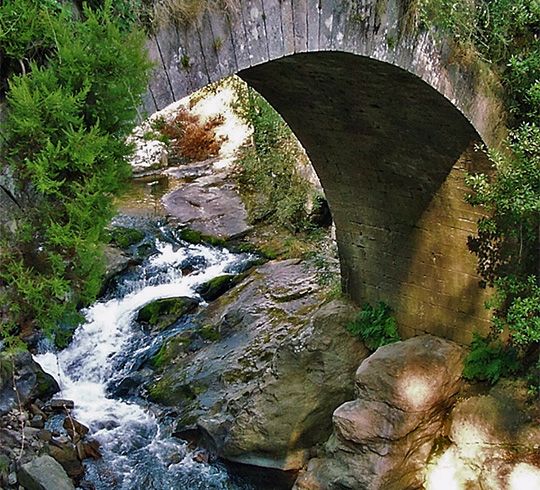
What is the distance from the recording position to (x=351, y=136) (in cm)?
557

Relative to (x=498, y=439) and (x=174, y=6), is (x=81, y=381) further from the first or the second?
(x=174, y=6)

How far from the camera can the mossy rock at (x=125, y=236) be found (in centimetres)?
958

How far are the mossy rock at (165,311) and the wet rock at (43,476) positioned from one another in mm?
2859

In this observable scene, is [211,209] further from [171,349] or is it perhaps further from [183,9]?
[183,9]

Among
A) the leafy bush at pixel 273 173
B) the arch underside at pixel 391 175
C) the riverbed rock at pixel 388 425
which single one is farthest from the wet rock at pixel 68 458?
the leafy bush at pixel 273 173

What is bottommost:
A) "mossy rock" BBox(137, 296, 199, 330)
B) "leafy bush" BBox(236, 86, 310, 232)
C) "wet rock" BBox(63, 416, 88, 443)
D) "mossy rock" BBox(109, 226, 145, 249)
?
"wet rock" BBox(63, 416, 88, 443)

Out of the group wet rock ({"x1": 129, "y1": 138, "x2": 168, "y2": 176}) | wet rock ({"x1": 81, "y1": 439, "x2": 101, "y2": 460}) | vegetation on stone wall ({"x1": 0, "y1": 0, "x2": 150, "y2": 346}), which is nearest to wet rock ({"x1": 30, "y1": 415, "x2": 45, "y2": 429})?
wet rock ({"x1": 81, "y1": 439, "x2": 101, "y2": 460})

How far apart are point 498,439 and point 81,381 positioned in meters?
4.44

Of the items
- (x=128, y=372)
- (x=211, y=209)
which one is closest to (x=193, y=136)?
(x=211, y=209)

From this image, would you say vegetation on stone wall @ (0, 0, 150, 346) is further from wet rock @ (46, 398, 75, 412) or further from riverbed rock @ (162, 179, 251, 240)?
riverbed rock @ (162, 179, 251, 240)

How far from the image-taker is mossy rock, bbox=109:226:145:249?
958cm

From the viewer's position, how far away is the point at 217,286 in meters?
8.74

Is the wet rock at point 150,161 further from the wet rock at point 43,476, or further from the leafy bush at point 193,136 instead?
the wet rock at point 43,476

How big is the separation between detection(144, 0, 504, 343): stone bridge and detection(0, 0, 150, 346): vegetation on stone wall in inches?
19.1
